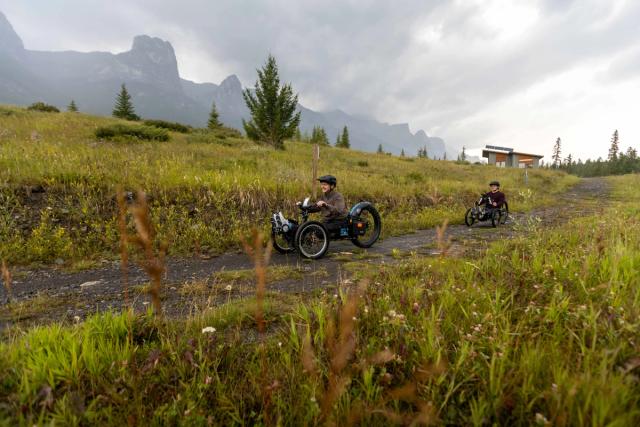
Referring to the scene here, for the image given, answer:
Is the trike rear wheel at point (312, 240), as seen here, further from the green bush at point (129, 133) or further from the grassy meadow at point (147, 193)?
the green bush at point (129, 133)

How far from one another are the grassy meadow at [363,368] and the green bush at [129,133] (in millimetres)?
17257

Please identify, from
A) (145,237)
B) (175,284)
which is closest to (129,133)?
(175,284)

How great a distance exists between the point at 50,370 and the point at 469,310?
311cm

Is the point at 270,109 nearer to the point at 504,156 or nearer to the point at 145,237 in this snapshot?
the point at 145,237

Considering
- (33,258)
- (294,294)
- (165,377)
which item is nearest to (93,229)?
(33,258)

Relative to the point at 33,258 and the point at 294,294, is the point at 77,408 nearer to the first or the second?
the point at 294,294

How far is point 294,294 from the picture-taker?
3951mm

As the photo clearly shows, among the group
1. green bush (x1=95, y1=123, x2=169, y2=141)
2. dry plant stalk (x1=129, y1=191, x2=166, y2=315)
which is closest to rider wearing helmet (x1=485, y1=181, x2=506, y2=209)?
dry plant stalk (x1=129, y1=191, x2=166, y2=315)

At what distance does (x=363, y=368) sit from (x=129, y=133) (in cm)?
1969

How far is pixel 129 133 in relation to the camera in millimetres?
16734

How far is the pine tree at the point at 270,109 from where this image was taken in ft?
85.0

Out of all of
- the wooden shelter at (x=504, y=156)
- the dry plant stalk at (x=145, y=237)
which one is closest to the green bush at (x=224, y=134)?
the dry plant stalk at (x=145, y=237)

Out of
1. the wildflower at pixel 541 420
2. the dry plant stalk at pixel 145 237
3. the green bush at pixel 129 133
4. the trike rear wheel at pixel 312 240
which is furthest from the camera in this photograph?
the green bush at pixel 129 133

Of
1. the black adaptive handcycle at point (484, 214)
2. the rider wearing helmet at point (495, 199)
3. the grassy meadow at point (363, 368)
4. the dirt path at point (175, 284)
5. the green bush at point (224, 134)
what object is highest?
the green bush at point (224, 134)
